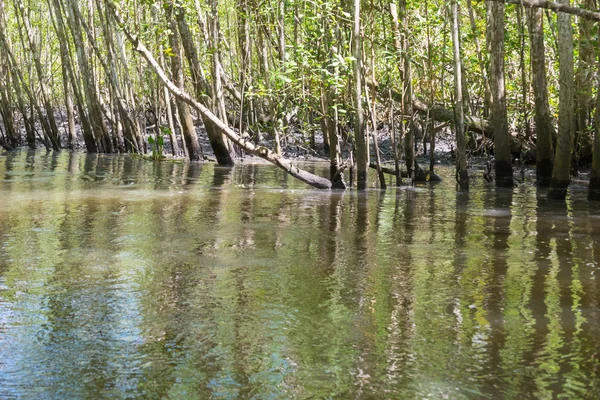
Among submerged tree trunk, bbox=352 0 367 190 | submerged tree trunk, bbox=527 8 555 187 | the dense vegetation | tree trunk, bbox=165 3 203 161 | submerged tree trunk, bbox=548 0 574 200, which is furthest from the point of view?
tree trunk, bbox=165 3 203 161

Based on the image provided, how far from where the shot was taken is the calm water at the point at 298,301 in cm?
436

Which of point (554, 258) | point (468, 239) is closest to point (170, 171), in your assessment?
point (468, 239)

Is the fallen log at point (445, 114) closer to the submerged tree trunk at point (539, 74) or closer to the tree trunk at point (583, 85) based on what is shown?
the tree trunk at point (583, 85)

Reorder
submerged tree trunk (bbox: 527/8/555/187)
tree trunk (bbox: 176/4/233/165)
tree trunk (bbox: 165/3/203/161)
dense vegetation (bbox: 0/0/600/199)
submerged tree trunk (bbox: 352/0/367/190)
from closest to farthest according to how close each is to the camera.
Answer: dense vegetation (bbox: 0/0/600/199)
submerged tree trunk (bbox: 352/0/367/190)
submerged tree trunk (bbox: 527/8/555/187)
tree trunk (bbox: 176/4/233/165)
tree trunk (bbox: 165/3/203/161)

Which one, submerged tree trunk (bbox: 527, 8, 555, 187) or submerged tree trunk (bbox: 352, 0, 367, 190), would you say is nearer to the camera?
submerged tree trunk (bbox: 352, 0, 367, 190)

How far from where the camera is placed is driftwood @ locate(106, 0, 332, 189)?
41.8ft

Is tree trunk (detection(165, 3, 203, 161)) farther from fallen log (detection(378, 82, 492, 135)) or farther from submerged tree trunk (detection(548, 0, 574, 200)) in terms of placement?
submerged tree trunk (detection(548, 0, 574, 200))

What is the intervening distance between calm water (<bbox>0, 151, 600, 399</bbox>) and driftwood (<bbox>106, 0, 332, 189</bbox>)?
2025 millimetres

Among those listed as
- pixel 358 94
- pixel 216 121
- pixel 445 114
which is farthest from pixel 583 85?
pixel 216 121

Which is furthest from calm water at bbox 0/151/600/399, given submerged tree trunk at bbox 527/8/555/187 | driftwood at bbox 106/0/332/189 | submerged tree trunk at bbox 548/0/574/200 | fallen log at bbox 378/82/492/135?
fallen log at bbox 378/82/492/135

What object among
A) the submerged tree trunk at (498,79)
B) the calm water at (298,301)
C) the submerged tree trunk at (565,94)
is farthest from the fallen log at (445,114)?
the calm water at (298,301)

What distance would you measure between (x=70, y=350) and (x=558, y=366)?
276 cm

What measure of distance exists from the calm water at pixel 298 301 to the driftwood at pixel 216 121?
6.64 ft

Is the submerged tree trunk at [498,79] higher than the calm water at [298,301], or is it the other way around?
the submerged tree trunk at [498,79]
